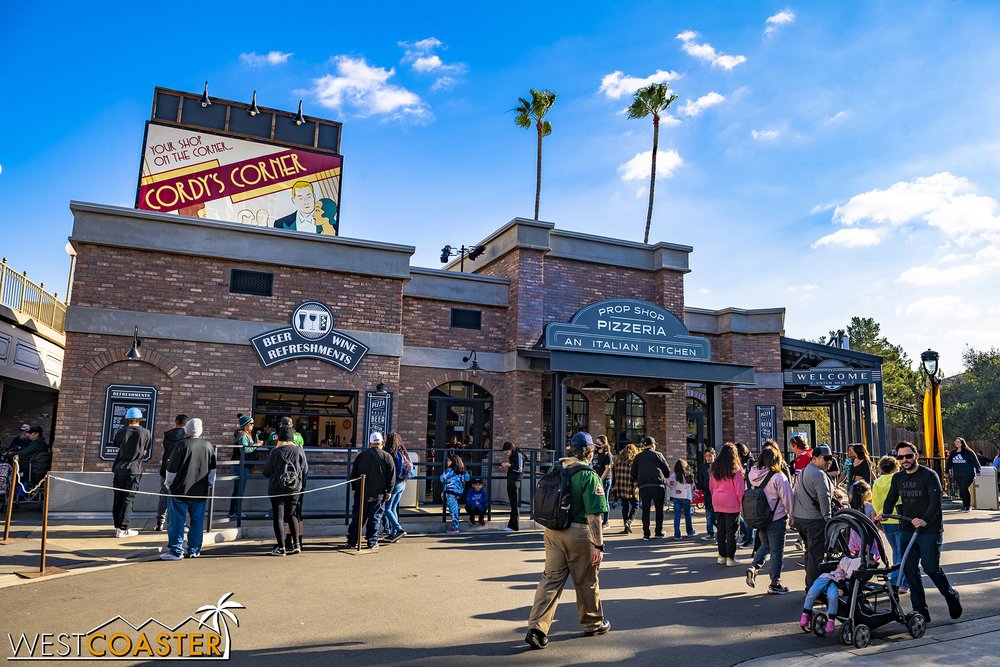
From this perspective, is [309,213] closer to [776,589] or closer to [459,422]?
[459,422]

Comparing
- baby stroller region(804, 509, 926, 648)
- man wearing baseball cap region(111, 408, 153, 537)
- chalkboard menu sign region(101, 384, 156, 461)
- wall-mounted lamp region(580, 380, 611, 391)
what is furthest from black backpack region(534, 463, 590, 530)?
wall-mounted lamp region(580, 380, 611, 391)

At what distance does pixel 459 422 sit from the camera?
1781cm

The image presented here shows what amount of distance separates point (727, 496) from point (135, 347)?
439 inches

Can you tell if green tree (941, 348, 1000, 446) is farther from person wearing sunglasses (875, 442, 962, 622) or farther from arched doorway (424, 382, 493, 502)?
person wearing sunglasses (875, 442, 962, 622)

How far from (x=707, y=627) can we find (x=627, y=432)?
1309 centimetres

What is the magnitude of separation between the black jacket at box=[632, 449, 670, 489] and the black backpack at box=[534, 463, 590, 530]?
6535 millimetres

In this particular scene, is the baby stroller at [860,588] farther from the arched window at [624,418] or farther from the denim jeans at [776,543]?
the arched window at [624,418]

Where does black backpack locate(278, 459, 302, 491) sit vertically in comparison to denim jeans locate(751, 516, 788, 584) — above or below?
above

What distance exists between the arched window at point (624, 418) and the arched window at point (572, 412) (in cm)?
63

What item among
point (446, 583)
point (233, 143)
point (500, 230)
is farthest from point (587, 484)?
point (233, 143)

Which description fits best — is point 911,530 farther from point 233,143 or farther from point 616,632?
point 233,143

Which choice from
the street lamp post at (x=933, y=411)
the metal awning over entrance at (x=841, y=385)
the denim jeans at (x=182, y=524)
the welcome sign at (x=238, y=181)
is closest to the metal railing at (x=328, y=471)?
the denim jeans at (x=182, y=524)

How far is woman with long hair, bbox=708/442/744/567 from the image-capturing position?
9703mm

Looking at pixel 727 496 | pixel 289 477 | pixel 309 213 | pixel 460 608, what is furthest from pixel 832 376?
pixel 309 213
